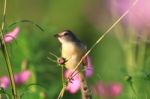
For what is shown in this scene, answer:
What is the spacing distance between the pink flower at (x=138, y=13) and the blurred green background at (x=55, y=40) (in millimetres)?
199

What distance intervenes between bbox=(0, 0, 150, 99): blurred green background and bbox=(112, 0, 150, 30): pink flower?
0.65 ft

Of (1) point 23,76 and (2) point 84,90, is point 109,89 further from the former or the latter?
(2) point 84,90

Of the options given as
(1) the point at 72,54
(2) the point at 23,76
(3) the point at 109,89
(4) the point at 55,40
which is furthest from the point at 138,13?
(4) the point at 55,40

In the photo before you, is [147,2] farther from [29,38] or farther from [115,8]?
[29,38]

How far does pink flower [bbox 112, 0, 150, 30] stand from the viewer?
10.8 ft

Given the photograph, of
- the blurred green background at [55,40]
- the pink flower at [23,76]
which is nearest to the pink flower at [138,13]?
the blurred green background at [55,40]

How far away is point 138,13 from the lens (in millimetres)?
3355

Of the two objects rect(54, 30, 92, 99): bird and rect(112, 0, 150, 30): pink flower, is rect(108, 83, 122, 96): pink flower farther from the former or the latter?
rect(54, 30, 92, 99): bird

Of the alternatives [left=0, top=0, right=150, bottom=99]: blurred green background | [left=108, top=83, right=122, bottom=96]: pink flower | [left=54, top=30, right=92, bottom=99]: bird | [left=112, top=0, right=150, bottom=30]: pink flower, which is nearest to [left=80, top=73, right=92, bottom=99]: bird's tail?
[left=54, top=30, right=92, bottom=99]: bird

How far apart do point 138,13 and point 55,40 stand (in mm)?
1458

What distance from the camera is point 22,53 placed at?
389 cm

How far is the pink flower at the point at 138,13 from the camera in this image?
3301mm

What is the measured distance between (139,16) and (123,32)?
47 cm

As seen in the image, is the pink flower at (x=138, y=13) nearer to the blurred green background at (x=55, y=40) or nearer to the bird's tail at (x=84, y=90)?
the blurred green background at (x=55, y=40)
